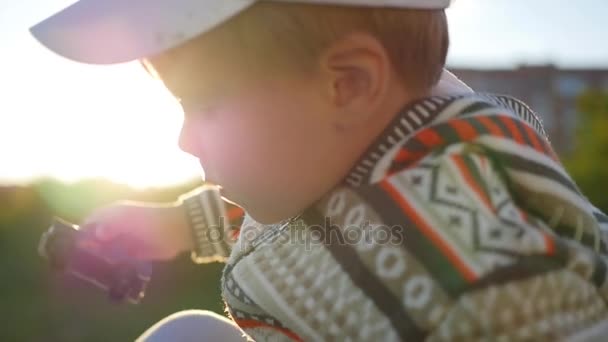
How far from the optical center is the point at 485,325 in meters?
0.59

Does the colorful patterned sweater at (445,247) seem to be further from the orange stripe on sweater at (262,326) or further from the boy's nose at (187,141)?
the boy's nose at (187,141)

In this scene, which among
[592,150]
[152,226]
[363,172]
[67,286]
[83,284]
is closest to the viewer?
[363,172]

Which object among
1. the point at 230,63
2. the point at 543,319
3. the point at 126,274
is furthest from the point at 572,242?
the point at 126,274

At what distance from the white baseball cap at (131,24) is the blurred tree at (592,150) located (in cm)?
199

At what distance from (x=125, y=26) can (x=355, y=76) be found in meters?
0.22

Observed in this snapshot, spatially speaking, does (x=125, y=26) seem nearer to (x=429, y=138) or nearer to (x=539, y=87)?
(x=429, y=138)

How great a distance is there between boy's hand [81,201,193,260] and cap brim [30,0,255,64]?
44cm

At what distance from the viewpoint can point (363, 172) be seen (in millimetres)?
727

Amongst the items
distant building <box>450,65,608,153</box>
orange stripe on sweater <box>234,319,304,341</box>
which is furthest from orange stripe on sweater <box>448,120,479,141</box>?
distant building <box>450,65,608,153</box>

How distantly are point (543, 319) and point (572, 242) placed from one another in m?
0.09

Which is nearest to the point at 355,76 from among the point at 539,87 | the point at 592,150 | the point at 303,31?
the point at 303,31

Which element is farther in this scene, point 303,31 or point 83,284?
point 83,284

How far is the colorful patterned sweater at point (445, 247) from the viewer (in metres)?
0.59

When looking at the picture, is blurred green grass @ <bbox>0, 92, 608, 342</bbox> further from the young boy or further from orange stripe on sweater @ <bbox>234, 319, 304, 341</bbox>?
the young boy
